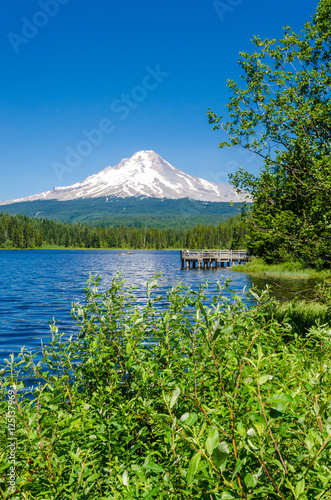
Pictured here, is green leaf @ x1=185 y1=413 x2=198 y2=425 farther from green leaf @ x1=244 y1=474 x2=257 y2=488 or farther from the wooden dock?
the wooden dock

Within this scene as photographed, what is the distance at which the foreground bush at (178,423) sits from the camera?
195 centimetres

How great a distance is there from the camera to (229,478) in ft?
7.10

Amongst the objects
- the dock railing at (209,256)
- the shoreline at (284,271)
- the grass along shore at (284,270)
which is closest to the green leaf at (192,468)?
the grass along shore at (284,270)

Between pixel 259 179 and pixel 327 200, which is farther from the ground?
pixel 259 179

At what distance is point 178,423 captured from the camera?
93.2 inches

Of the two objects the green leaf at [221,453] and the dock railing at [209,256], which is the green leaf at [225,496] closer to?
the green leaf at [221,453]

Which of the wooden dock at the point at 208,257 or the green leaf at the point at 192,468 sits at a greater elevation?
Result: the green leaf at the point at 192,468

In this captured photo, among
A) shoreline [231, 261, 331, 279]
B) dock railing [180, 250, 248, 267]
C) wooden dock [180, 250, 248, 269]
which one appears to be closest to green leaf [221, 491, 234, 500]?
shoreline [231, 261, 331, 279]

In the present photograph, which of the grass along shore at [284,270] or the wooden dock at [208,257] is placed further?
the wooden dock at [208,257]

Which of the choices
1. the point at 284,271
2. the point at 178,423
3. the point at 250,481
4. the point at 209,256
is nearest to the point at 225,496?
the point at 250,481

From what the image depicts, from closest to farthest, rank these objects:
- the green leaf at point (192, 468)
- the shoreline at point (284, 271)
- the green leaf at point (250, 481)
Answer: the green leaf at point (192, 468) < the green leaf at point (250, 481) < the shoreline at point (284, 271)

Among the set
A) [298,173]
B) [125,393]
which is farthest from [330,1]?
[125,393]

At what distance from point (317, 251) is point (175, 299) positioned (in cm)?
734

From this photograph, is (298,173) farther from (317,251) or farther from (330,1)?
(330,1)
